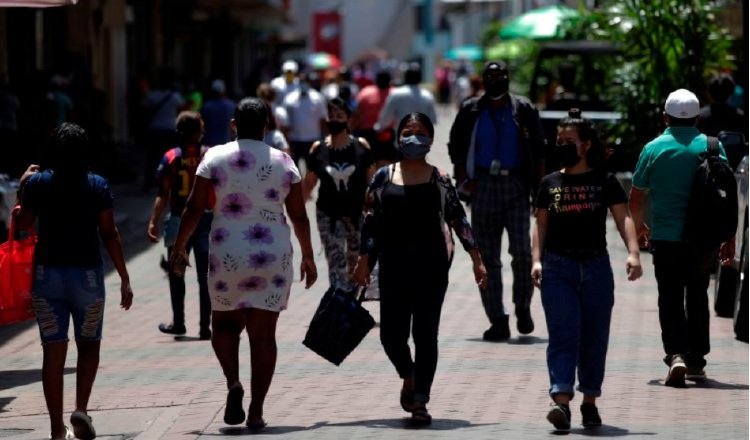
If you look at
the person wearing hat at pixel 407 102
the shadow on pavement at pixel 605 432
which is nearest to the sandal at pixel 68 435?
the shadow on pavement at pixel 605 432

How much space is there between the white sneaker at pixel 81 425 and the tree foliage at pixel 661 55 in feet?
40.8

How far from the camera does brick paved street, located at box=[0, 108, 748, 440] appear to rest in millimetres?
9438

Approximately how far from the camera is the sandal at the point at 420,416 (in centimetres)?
941

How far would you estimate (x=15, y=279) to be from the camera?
399 inches

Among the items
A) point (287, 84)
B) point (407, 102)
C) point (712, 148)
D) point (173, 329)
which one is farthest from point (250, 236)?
point (287, 84)

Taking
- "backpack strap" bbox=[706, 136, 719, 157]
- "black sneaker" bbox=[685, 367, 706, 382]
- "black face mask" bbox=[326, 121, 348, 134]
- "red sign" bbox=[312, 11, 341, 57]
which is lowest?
"red sign" bbox=[312, 11, 341, 57]

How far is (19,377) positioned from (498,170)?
131 inches

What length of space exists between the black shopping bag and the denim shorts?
1.12 m

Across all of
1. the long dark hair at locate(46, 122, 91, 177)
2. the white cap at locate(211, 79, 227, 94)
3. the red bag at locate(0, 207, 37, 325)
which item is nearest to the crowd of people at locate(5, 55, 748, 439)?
the long dark hair at locate(46, 122, 91, 177)

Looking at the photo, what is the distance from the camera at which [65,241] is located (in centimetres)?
908

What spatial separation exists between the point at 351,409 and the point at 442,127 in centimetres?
4027

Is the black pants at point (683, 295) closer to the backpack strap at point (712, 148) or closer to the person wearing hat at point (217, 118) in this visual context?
the backpack strap at point (712, 148)

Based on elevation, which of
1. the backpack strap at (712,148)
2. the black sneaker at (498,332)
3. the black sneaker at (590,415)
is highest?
the backpack strap at (712,148)

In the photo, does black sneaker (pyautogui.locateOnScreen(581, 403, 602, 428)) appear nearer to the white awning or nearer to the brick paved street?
the brick paved street
